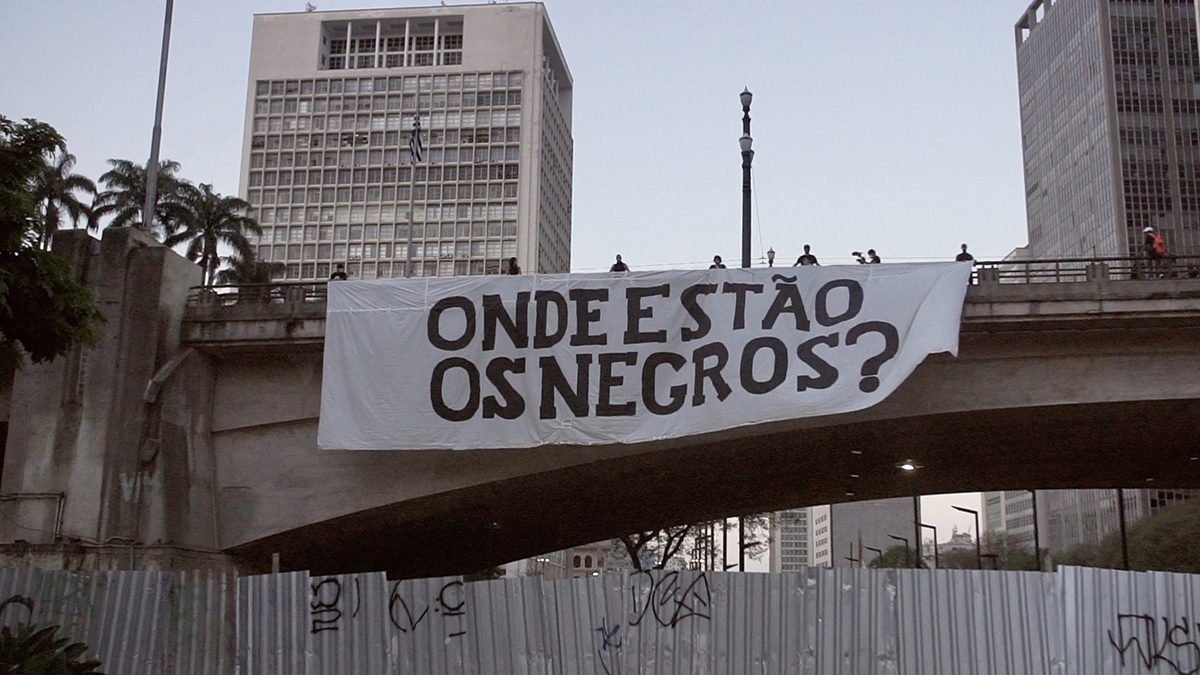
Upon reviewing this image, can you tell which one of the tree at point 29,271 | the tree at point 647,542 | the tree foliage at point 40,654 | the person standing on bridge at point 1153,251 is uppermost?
the person standing on bridge at point 1153,251

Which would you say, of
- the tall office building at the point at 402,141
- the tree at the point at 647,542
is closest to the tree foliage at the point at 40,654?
the tree at the point at 647,542

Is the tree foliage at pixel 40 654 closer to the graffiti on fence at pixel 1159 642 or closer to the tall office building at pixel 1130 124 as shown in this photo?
the graffiti on fence at pixel 1159 642

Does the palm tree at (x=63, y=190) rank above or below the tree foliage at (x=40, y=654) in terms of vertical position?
above

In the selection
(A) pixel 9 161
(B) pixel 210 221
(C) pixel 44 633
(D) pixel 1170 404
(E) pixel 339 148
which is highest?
(E) pixel 339 148

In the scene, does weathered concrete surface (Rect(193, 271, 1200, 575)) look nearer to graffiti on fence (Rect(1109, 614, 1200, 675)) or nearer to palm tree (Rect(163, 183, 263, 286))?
graffiti on fence (Rect(1109, 614, 1200, 675))

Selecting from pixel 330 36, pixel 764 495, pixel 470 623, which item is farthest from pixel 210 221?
pixel 330 36

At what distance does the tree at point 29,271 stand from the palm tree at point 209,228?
4580 centimetres

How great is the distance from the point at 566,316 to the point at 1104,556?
77571 millimetres

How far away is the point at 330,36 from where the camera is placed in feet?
458

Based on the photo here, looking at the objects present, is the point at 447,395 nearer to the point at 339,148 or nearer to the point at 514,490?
the point at 514,490

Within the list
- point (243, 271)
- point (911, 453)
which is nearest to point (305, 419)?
point (911, 453)

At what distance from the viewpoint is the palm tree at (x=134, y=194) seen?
56.3m

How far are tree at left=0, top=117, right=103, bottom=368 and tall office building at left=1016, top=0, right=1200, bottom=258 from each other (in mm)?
134887

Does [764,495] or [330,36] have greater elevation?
[330,36]
